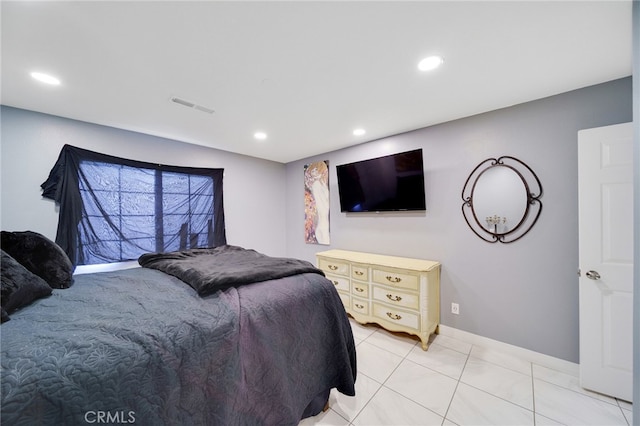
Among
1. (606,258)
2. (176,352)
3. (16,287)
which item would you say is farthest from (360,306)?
(16,287)

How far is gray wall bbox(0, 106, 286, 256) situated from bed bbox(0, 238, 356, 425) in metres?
1.18

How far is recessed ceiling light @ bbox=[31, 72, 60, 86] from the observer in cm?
165

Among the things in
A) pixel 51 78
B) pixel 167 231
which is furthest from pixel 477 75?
pixel 167 231

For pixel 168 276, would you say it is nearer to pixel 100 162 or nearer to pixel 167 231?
pixel 167 231

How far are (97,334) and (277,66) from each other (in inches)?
68.3

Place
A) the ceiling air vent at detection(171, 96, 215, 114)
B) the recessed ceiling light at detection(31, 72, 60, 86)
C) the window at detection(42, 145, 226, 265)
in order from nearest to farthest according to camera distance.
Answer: the recessed ceiling light at detection(31, 72, 60, 86)
the ceiling air vent at detection(171, 96, 215, 114)
the window at detection(42, 145, 226, 265)

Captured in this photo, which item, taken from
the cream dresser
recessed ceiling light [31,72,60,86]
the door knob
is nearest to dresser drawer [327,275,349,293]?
the cream dresser

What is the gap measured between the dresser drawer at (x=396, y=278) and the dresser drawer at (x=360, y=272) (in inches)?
3.7

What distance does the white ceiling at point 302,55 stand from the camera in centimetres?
117

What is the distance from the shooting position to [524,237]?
2105 mm

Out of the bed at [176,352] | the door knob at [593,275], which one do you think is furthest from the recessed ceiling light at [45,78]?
the door knob at [593,275]

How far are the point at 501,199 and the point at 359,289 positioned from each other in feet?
5.71

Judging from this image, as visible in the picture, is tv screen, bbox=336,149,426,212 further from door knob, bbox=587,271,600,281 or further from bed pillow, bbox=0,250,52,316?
bed pillow, bbox=0,250,52,316

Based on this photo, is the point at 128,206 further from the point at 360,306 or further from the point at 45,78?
the point at 360,306
